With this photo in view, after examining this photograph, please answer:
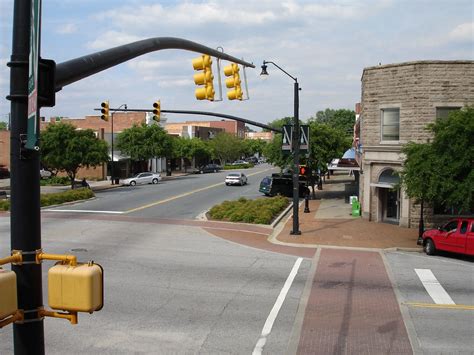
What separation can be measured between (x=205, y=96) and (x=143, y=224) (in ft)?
45.3

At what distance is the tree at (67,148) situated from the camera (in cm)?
4628

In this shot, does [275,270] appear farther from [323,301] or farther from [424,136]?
[424,136]

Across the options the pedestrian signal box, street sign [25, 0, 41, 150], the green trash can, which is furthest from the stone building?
the pedestrian signal box

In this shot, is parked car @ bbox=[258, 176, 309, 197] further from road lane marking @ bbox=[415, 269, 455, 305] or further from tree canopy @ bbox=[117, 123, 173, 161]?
road lane marking @ bbox=[415, 269, 455, 305]

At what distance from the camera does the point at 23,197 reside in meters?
3.95

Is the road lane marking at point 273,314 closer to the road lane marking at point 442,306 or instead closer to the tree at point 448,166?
the road lane marking at point 442,306

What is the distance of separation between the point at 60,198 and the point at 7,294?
34557 millimetres

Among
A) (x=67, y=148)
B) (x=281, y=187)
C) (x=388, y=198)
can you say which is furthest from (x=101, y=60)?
(x=67, y=148)

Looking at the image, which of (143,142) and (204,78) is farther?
(143,142)

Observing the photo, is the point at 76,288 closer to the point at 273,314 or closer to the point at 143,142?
the point at 273,314

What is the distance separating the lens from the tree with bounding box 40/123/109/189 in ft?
152

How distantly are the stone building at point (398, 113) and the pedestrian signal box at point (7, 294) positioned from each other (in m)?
22.1

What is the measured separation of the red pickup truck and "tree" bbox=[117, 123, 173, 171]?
47.1 metres

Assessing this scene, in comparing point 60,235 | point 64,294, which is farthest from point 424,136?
point 64,294
